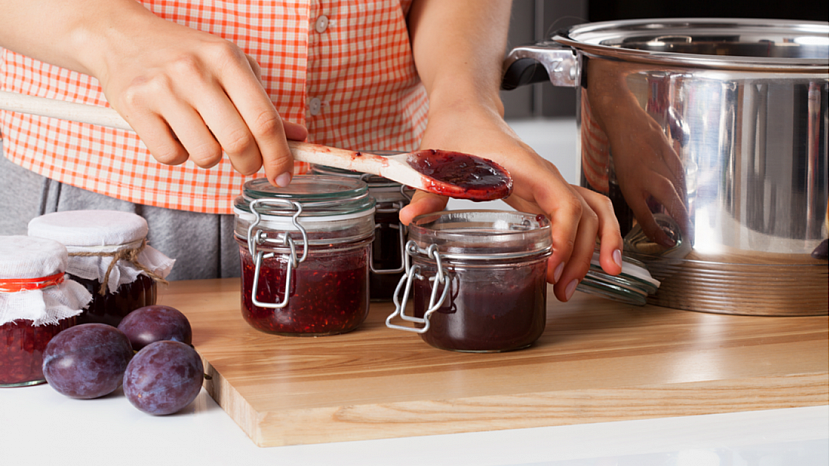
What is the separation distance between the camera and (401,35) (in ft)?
3.63

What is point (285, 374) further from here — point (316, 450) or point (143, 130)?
point (143, 130)

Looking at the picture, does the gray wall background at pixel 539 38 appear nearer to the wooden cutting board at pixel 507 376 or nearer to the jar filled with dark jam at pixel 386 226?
the jar filled with dark jam at pixel 386 226

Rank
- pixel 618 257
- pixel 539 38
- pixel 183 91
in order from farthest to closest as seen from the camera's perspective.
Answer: pixel 539 38 < pixel 618 257 < pixel 183 91

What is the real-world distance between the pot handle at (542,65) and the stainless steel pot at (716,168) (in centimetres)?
2

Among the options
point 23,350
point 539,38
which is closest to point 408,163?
point 23,350

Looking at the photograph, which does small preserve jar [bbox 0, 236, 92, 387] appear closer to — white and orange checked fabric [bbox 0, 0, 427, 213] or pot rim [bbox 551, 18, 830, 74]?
white and orange checked fabric [bbox 0, 0, 427, 213]

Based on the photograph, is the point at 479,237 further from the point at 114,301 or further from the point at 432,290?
the point at 114,301

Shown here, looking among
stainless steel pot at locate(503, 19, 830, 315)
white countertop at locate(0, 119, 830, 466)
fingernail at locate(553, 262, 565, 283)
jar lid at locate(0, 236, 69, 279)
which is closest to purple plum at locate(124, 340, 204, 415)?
white countertop at locate(0, 119, 830, 466)

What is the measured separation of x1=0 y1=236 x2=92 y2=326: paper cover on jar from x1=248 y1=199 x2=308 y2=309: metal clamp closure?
6.3 inches

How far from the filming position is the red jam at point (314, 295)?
81 cm

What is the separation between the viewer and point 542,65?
105 centimetres

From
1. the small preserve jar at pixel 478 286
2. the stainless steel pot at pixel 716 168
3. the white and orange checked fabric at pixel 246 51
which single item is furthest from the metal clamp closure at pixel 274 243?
the stainless steel pot at pixel 716 168

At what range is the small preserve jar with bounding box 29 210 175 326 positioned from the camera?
0.81 metres

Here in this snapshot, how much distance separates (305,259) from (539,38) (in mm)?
1907
